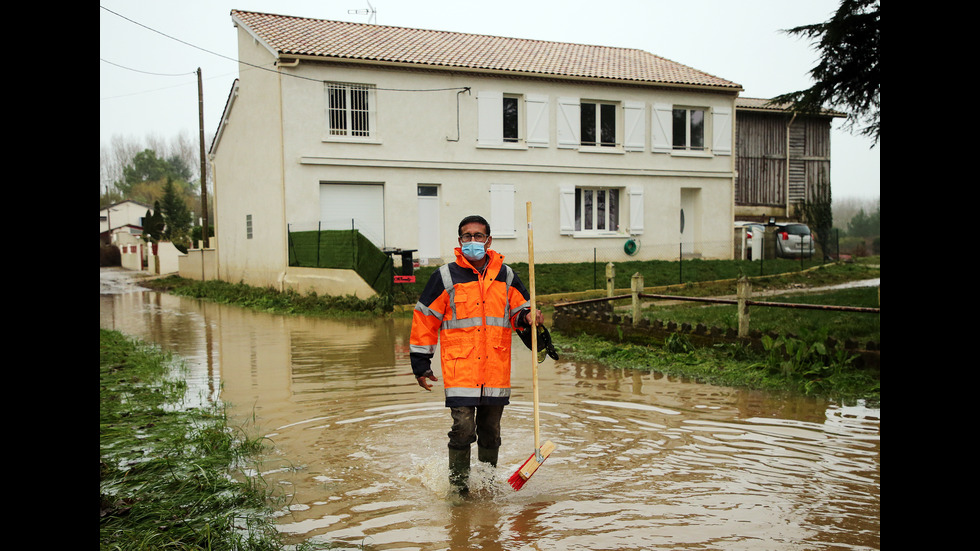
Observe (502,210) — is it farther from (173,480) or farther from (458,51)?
(173,480)

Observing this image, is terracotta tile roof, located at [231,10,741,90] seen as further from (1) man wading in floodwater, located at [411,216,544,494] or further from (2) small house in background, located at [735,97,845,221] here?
(1) man wading in floodwater, located at [411,216,544,494]

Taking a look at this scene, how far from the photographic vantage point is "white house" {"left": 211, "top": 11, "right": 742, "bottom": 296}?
22734mm

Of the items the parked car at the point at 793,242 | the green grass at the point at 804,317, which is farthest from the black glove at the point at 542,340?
the parked car at the point at 793,242

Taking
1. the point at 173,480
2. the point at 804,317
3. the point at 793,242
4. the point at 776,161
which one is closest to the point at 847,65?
the point at 804,317

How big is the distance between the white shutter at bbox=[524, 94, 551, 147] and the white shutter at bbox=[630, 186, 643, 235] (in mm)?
3422

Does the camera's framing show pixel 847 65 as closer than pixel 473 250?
No

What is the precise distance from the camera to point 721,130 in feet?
91.1

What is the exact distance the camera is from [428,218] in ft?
79.1

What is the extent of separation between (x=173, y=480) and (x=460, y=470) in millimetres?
1848

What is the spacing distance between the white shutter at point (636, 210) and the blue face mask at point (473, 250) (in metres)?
21.6

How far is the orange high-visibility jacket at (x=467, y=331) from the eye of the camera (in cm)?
524

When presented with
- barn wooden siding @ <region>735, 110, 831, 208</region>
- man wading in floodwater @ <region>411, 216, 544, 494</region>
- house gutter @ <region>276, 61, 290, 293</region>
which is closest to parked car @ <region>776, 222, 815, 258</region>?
barn wooden siding @ <region>735, 110, 831, 208</region>

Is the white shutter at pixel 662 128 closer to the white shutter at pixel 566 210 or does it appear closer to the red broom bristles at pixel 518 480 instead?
the white shutter at pixel 566 210
